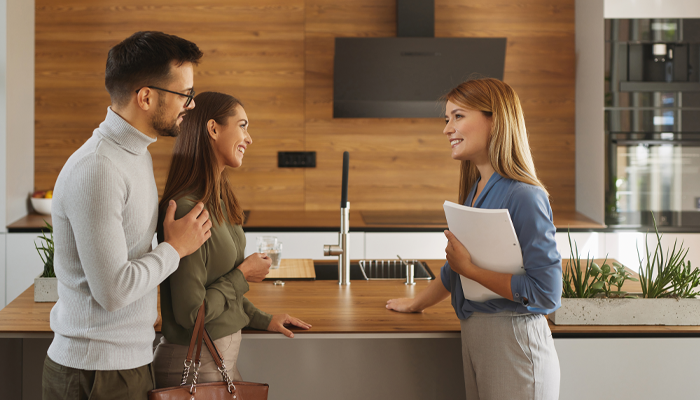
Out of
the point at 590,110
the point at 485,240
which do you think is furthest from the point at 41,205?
the point at 590,110

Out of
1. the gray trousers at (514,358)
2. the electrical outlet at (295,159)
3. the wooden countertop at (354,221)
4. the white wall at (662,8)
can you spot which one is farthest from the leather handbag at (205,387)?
the white wall at (662,8)

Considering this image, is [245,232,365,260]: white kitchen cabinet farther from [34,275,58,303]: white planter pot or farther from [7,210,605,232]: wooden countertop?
[34,275,58,303]: white planter pot

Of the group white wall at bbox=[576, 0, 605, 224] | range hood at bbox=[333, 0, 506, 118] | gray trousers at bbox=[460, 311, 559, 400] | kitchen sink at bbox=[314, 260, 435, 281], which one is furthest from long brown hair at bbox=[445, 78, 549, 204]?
white wall at bbox=[576, 0, 605, 224]

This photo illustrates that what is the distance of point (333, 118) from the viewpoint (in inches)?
145

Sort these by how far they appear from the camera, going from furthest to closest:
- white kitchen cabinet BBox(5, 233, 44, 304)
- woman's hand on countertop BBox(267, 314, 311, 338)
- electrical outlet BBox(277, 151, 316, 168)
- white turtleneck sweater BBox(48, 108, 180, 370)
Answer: electrical outlet BBox(277, 151, 316, 168), white kitchen cabinet BBox(5, 233, 44, 304), woman's hand on countertop BBox(267, 314, 311, 338), white turtleneck sweater BBox(48, 108, 180, 370)

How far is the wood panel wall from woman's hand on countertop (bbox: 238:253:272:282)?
2344mm

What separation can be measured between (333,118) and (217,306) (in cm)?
256

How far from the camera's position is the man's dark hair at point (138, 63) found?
3.67ft

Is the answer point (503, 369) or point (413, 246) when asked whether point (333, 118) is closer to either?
point (413, 246)

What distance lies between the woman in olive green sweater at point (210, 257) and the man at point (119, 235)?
67 mm

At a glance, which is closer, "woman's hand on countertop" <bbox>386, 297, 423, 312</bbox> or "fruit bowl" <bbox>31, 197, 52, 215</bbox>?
"woman's hand on countertop" <bbox>386, 297, 423, 312</bbox>

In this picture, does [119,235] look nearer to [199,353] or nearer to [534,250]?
[199,353]

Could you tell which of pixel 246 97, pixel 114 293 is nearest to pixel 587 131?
pixel 246 97

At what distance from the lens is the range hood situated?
10.9ft
